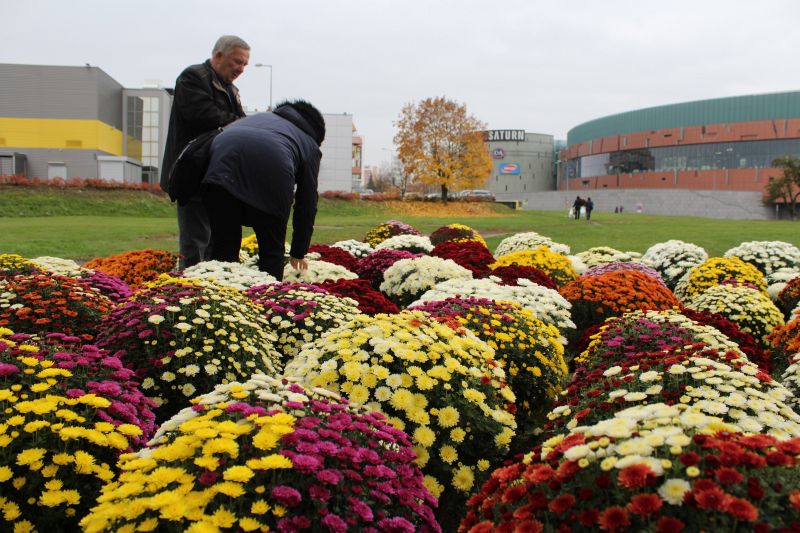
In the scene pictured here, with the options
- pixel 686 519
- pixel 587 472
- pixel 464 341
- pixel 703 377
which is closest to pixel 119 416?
pixel 464 341

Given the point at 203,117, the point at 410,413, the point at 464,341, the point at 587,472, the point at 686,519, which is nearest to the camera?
the point at 686,519

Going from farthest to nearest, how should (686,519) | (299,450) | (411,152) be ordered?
(411,152) < (299,450) < (686,519)

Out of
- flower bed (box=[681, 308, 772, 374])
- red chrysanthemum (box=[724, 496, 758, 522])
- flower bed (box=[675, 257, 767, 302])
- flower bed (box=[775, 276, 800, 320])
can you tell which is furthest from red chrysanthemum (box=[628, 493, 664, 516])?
flower bed (box=[675, 257, 767, 302])

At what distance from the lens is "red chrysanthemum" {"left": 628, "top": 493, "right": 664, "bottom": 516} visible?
1.38 m

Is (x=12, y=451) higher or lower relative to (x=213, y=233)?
lower

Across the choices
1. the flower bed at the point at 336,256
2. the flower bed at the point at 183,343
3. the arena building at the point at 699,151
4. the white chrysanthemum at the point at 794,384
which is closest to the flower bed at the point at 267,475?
the flower bed at the point at 183,343

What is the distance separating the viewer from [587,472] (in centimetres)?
162

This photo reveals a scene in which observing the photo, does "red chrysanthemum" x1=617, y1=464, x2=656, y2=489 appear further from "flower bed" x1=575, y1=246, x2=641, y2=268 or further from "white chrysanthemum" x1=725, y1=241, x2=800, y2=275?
"white chrysanthemum" x1=725, y1=241, x2=800, y2=275

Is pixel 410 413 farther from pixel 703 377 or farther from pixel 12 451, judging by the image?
pixel 12 451

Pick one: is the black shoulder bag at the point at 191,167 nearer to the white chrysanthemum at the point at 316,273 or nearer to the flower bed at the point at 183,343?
the flower bed at the point at 183,343

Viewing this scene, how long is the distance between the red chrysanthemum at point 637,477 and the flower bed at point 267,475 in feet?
2.23

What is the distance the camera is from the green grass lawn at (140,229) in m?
12.9

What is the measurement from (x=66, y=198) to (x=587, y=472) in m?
31.8

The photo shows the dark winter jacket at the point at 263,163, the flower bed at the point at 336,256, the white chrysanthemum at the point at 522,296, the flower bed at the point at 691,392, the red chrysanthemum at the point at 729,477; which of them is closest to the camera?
the red chrysanthemum at the point at 729,477
